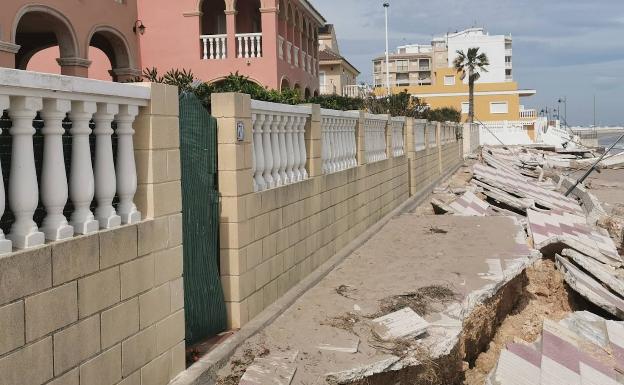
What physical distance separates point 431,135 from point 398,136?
569 centimetres

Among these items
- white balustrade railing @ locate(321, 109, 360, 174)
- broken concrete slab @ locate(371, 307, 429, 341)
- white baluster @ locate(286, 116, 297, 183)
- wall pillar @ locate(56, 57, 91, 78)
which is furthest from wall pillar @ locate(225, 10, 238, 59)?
broken concrete slab @ locate(371, 307, 429, 341)

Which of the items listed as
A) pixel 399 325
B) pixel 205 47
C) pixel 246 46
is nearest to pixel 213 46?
pixel 205 47

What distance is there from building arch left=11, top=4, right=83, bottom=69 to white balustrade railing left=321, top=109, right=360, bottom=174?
23.3 ft

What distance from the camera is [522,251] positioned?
8.54 metres

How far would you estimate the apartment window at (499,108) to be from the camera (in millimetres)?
65062

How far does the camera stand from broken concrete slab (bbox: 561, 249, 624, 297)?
27.5 feet

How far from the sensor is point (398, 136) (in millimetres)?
13000

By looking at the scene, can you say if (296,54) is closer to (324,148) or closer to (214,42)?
(214,42)

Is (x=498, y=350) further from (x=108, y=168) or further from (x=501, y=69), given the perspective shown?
(x=501, y=69)

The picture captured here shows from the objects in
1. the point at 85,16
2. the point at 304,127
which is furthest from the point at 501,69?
the point at 304,127

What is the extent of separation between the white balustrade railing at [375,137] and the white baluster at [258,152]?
432 centimetres

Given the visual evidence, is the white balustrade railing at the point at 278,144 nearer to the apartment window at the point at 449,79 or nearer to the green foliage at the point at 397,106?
the green foliage at the point at 397,106

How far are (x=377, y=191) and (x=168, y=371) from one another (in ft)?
22.8

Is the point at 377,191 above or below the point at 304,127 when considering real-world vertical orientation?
below
